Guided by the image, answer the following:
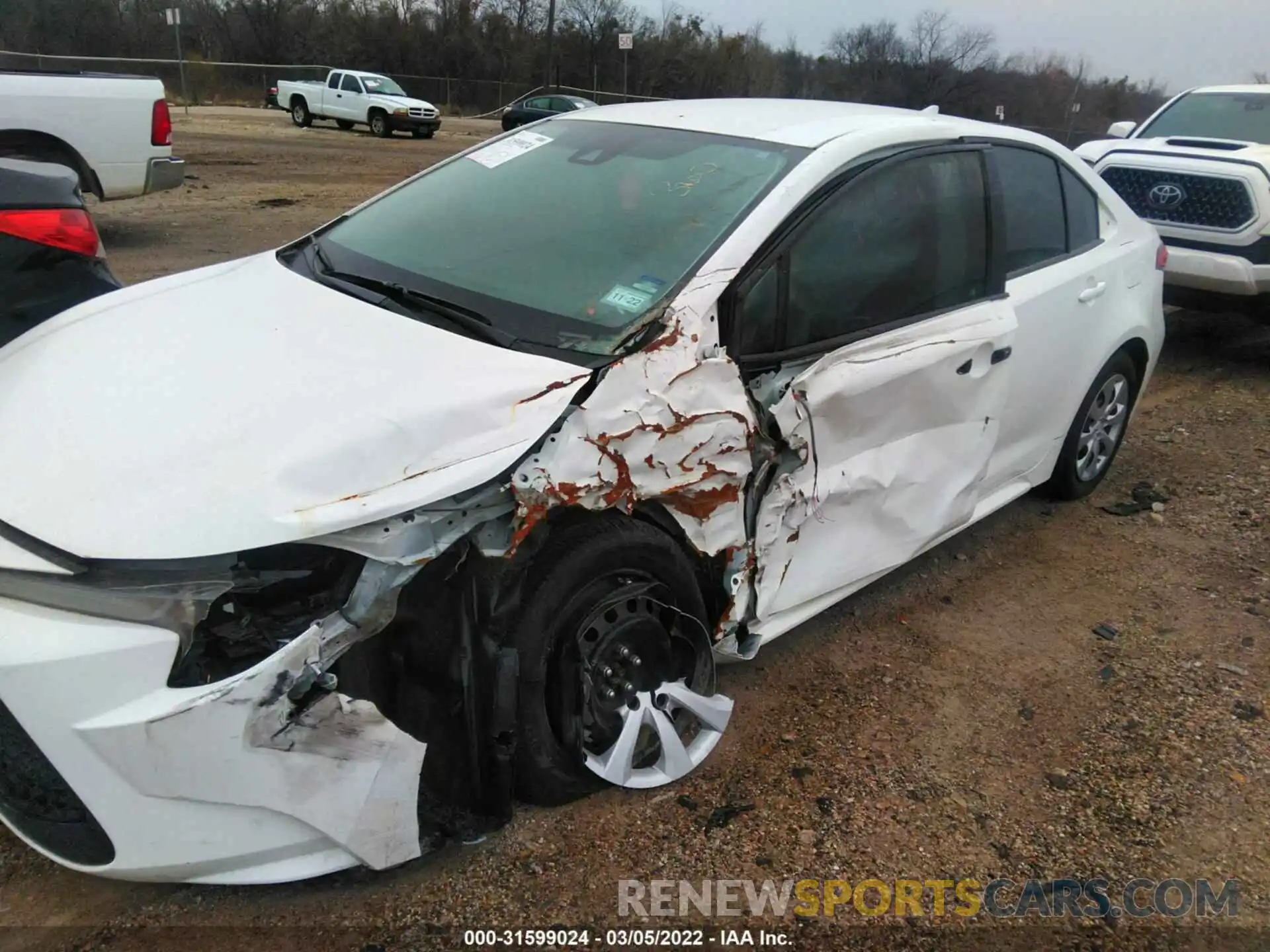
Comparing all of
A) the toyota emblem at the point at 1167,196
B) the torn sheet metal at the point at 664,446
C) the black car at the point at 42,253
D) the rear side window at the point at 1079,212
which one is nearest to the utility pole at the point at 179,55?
the toyota emblem at the point at 1167,196

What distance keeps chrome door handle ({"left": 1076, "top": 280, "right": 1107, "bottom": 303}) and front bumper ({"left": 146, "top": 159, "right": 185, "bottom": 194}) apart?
7.85m

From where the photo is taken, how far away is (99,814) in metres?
1.76

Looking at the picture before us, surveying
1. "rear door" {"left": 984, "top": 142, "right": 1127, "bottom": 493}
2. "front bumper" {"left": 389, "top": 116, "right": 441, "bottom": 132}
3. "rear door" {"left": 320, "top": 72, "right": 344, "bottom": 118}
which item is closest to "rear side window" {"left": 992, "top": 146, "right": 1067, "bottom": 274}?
"rear door" {"left": 984, "top": 142, "right": 1127, "bottom": 493}

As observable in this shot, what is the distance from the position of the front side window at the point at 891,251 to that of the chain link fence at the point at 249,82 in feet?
111

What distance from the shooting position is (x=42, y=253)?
293 centimetres

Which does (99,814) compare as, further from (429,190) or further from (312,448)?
(429,190)

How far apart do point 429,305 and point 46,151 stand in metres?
7.13

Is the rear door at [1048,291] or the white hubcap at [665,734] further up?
the rear door at [1048,291]

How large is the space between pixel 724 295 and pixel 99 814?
1.79 m

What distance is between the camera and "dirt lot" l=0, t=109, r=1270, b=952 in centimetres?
212

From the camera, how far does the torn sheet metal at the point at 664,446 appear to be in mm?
2076

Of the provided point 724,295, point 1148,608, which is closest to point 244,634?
point 724,295

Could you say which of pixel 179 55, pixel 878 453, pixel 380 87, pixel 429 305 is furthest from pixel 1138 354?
pixel 179 55

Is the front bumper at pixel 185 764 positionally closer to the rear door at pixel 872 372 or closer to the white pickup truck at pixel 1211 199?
the rear door at pixel 872 372
